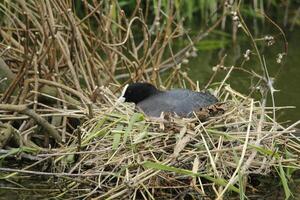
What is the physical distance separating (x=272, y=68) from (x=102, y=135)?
159 inches

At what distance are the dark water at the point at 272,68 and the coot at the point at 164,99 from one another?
4.49 ft

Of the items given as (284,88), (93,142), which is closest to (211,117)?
(93,142)

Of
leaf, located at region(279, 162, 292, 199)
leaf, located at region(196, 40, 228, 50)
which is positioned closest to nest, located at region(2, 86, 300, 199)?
leaf, located at region(279, 162, 292, 199)

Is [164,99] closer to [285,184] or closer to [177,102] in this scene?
[177,102]

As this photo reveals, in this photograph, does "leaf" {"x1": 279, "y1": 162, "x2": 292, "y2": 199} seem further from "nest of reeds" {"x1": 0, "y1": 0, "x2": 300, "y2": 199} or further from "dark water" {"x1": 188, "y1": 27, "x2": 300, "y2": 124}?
"dark water" {"x1": 188, "y1": 27, "x2": 300, "y2": 124}

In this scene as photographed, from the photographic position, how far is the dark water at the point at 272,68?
7.84 metres

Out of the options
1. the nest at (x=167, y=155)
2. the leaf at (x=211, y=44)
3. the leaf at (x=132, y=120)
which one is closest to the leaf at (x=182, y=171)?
the nest at (x=167, y=155)

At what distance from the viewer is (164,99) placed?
229 inches

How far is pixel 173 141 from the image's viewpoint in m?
5.37

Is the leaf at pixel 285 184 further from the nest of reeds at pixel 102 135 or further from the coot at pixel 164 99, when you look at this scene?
the coot at pixel 164 99

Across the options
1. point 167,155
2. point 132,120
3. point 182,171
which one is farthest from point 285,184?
point 132,120

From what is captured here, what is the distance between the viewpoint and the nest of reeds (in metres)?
5.18

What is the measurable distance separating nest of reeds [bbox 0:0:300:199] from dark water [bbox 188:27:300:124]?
4.57 feet

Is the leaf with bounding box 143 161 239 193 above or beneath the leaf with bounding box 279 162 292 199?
above
